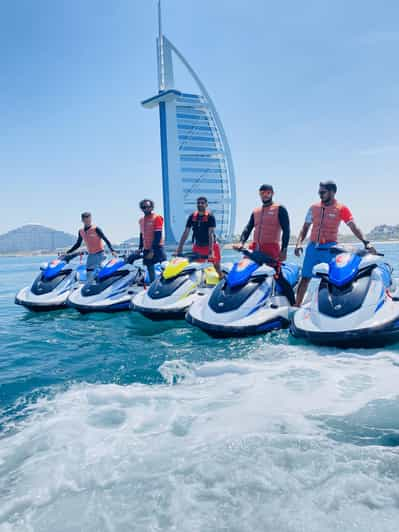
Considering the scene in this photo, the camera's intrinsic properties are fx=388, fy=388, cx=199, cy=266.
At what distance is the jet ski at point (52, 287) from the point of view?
247 inches

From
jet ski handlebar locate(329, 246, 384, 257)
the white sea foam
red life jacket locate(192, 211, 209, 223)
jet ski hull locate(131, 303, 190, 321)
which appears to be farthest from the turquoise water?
red life jacket locate(192, 211, 209, 223)

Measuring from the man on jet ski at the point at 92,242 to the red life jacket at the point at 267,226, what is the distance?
307 centimetres

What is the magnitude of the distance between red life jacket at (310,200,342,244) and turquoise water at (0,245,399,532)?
68.4 inches

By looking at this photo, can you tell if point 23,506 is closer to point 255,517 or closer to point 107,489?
point 107,489

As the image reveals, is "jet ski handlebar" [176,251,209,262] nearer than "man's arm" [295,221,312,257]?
No

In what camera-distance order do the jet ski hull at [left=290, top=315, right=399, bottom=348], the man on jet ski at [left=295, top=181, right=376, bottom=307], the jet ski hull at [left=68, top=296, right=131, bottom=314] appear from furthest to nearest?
1. the jet ski hull at [left=68, top=296, right=131, bottom=314]
2. the man on jet ski at [left=295, top=181, right=376, bottom=307]
3. the jet ski hull at [left=290, top=315, right=399, bottom=348]

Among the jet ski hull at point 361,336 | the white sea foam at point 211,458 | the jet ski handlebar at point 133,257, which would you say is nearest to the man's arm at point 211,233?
the jet ski handlebar at point 133,257

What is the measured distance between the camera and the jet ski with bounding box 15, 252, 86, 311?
20.6 ft

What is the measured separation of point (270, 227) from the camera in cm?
525

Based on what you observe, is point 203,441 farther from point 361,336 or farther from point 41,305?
point 41,305

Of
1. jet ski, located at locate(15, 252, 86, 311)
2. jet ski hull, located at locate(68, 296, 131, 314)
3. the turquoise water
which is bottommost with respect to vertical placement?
the turquoise water

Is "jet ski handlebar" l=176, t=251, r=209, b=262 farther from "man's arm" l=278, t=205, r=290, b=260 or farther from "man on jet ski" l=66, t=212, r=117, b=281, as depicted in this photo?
"man on jet ski" l=66, t=212, r=117, b=281

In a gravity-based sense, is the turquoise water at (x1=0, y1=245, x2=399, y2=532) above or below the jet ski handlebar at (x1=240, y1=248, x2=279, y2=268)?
below

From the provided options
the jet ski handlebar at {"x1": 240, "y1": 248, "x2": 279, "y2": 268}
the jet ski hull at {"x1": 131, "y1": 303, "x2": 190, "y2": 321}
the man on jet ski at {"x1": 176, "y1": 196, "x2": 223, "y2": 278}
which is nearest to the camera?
the jet ski handlebar at {"x1": 240, "y1": 248, "x2": 279, "y2": 268}
